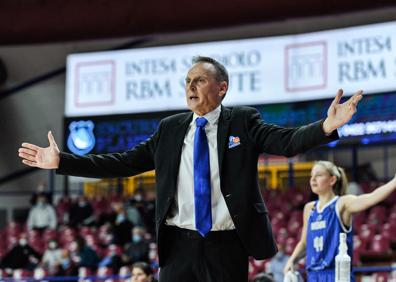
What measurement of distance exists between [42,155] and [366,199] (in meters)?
2.95

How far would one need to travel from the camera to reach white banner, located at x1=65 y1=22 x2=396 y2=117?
14133 millimetres

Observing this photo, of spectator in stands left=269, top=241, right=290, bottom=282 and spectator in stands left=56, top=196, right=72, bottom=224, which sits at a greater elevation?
spectator in stands left=56, top=196, right=72, bottom=224

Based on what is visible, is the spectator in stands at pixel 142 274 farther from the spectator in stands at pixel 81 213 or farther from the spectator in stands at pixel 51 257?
the spectator in stands at pixel 81 213

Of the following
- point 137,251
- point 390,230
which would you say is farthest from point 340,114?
point 137,251

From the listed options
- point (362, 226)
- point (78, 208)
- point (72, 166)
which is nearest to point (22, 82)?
point (78, 208)

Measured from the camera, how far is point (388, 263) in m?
11.8

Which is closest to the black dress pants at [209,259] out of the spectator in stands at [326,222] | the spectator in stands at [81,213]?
the spectator in stands at [326,222]

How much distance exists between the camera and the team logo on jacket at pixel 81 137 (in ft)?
49.5

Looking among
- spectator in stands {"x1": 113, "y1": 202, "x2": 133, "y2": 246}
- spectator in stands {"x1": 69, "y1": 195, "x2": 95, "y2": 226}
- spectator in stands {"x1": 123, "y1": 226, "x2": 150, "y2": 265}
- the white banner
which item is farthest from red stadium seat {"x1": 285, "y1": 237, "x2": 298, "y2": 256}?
spectator in stands {"x1": 69, "y1": 195, "x2": 95, "y2": 226}

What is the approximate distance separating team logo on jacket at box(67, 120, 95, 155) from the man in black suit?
11096 millimetres

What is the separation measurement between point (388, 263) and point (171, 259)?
8495 mm

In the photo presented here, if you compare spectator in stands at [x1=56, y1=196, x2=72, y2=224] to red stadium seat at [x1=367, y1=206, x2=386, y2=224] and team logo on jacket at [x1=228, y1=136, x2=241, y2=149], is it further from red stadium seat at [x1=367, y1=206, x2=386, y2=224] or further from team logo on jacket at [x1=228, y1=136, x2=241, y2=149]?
team logo on jacket at [x1=228, y1=136, x2=241, y2=149]

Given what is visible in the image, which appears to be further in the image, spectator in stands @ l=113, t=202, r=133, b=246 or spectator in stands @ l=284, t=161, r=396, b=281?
spectator in stands @ l=113, t=202, r=133, b=246

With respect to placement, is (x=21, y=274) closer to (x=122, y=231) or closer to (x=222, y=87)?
(x=122, y=231)
